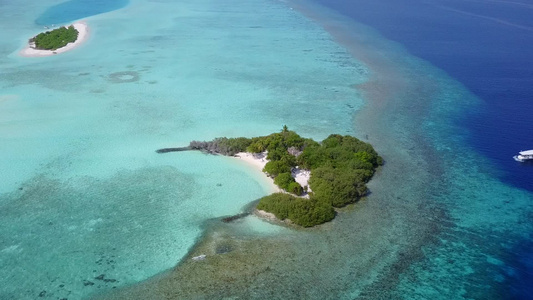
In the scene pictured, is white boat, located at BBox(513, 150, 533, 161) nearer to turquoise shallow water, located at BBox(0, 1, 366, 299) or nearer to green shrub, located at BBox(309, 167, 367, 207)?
green shrub, located at BBox(309, 167, 367, 207)

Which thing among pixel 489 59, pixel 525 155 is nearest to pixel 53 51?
pixel 525 155

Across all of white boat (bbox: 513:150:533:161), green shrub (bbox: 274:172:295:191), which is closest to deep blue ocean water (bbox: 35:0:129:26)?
green shrub (bbox: 274:172:295:191)

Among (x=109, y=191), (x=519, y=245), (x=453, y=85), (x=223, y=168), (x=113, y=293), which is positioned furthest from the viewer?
(x=453, y=85)

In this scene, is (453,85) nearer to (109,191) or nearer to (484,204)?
(484,204)

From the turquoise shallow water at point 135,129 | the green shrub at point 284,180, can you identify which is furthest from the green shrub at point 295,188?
the turquoise shallow water at point 135,129

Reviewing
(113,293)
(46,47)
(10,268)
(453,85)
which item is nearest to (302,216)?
(113,293)

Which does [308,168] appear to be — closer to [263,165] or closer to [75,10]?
[263,165]

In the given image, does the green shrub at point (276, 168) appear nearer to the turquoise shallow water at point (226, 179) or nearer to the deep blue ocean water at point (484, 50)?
the turquoise shallow water at point (226, 179)
